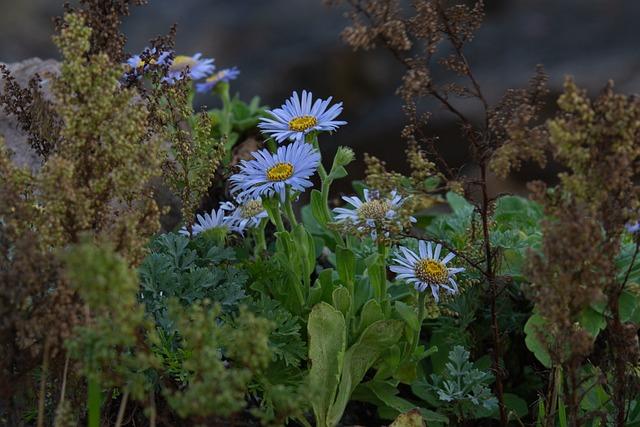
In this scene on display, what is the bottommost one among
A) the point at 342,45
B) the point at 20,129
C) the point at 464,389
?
the point at 464,389

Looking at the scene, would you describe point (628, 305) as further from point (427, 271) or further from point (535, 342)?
point (427, 271)

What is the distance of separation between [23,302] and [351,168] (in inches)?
211

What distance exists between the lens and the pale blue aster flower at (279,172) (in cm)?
231

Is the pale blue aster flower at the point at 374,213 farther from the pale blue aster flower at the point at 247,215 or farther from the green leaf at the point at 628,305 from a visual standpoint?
the green leaf at the point at 628,305

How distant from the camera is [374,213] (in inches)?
93.8

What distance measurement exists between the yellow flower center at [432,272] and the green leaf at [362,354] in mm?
132

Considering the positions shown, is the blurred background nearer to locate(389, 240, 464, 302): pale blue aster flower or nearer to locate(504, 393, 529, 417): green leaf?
locate(504, 393, 529, 417): green leaf

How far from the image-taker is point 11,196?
1.86 m

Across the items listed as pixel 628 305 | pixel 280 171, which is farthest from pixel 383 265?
pixel 628 305

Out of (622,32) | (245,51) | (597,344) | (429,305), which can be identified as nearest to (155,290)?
(429,305)

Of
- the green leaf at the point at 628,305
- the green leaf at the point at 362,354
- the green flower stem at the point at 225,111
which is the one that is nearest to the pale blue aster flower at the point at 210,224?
the green leaf at the point at 362,354

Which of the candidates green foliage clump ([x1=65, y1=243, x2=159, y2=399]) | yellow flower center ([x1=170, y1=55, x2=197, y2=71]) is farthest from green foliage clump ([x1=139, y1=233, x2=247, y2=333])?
yellow flower center ([x1=170, y1=55, x2=197, y2=71])

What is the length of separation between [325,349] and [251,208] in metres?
0.49

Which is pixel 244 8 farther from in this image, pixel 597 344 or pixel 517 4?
pixel 597 344
